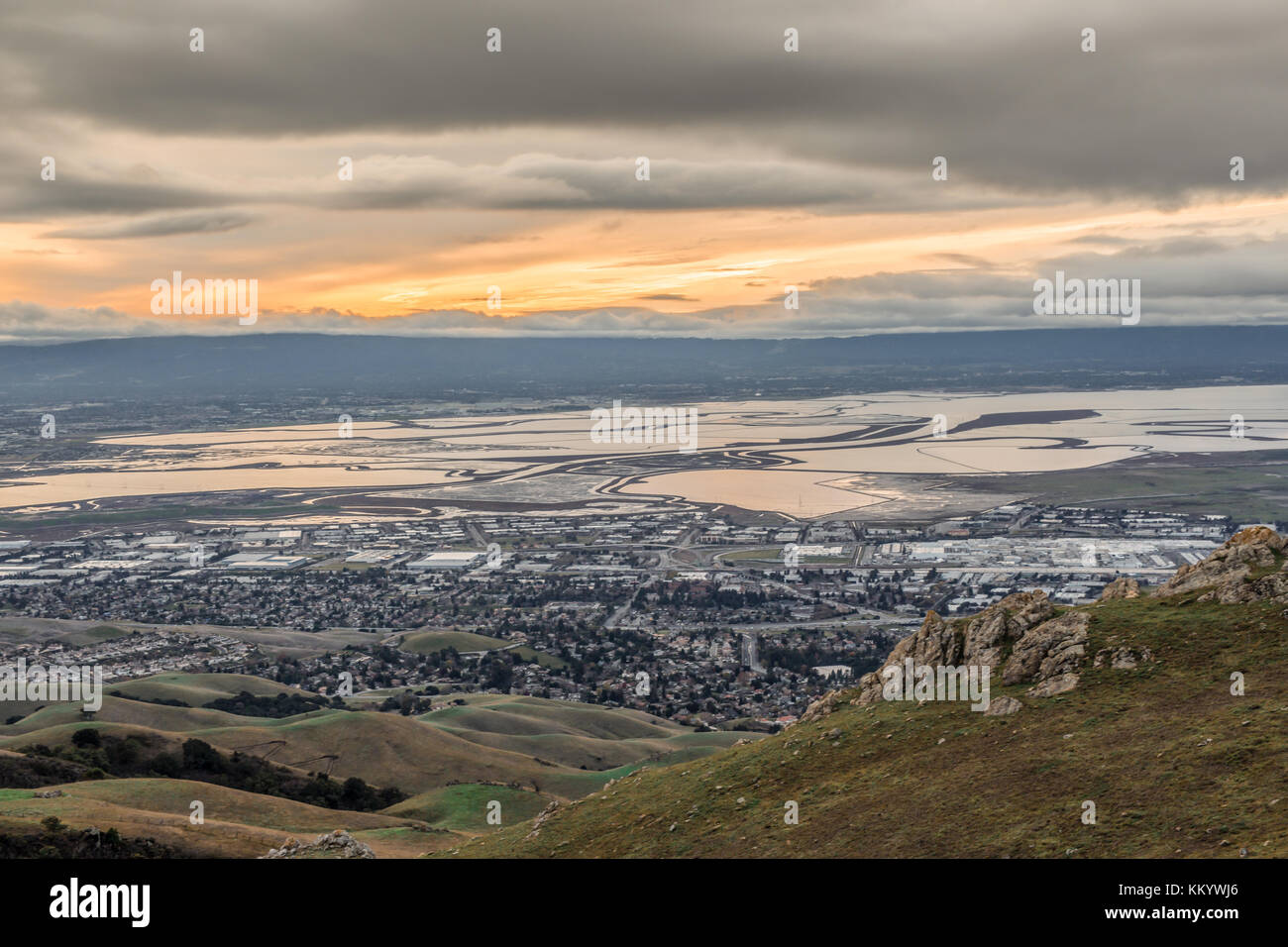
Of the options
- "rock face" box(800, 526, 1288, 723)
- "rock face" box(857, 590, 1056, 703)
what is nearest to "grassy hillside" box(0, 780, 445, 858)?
"rock face" box(800, 526, 1288, 723)

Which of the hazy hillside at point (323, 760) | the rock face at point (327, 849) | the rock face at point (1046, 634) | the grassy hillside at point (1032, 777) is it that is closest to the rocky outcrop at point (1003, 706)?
the rock face at point (1046, 634)

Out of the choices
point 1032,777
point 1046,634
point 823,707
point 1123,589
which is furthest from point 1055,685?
point 1123,589

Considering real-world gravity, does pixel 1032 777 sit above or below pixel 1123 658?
below

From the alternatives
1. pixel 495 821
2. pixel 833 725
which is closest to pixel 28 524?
pixel 495 821

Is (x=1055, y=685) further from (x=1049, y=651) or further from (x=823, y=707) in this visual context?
(x=823, y=707)

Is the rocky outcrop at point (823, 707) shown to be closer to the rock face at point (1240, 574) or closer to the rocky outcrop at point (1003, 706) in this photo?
the rocky outcrop at point (1003, 706)
